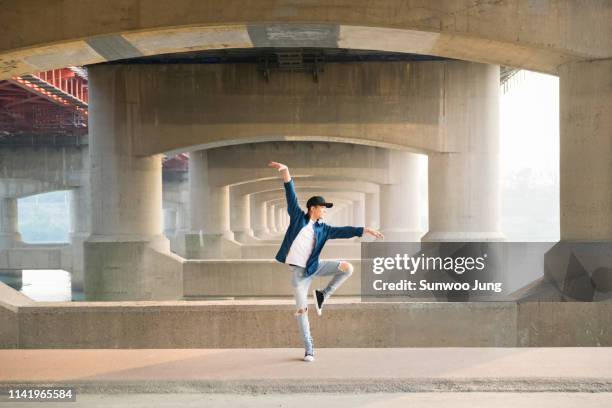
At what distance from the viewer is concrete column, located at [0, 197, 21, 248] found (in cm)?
5353

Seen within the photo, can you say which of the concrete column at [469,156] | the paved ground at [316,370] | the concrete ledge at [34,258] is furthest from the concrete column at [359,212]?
the paved ground at [316,370]

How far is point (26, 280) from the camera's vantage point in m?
56.1

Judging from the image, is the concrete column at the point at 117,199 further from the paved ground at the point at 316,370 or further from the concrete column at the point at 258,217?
the concrete column at the point at 258,217

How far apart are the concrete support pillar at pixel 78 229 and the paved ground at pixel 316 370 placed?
3483 cm

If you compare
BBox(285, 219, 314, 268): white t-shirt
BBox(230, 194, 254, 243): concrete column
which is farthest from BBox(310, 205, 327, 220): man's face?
BBox(230, 194, 254, 243): concrete column

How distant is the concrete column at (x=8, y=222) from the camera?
176 feet

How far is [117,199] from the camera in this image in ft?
75.7

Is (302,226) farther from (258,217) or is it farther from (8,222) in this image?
(258,217)

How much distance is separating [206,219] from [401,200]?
10.9 m

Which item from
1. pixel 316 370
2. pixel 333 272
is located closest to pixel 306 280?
pixel 333 272

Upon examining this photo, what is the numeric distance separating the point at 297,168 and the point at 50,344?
983 inches

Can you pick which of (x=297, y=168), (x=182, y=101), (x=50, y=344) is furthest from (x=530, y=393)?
(x=297, y=168)

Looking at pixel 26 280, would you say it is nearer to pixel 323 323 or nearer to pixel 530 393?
pixel 323 323

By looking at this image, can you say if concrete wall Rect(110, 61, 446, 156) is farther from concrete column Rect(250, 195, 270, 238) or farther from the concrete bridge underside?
concrete column Rect(250, 195, 270, 238)
